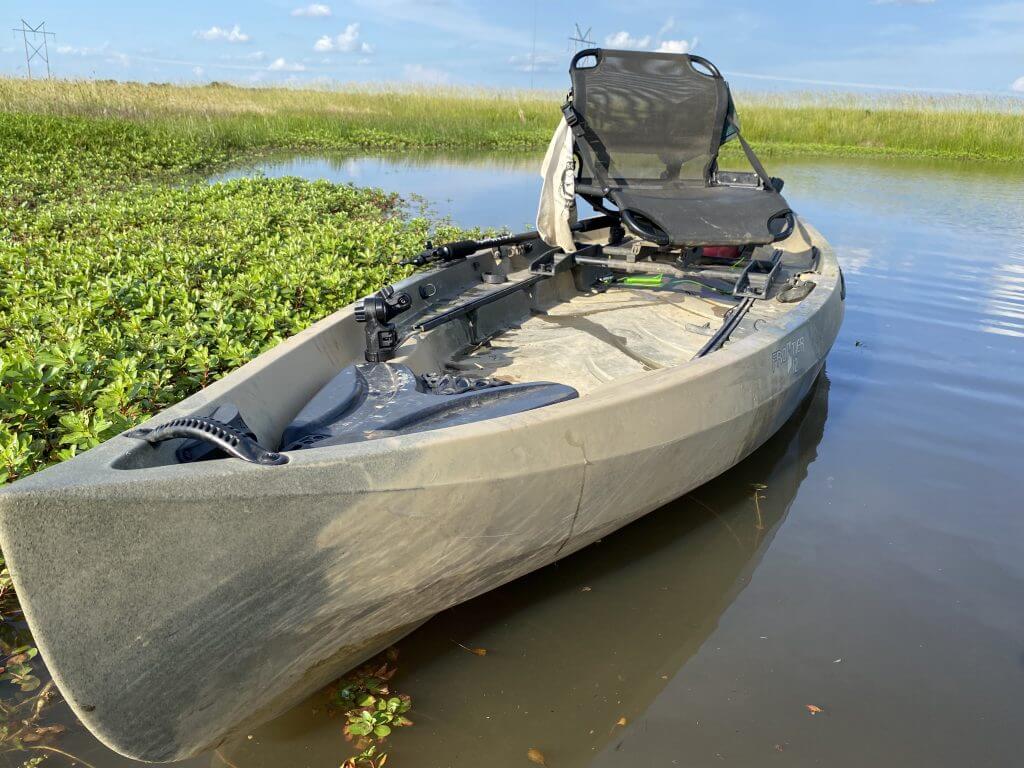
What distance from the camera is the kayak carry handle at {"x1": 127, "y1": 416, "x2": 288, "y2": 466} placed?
5.60 ft

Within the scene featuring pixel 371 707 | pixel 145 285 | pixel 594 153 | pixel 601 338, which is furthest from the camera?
pixel 594 153

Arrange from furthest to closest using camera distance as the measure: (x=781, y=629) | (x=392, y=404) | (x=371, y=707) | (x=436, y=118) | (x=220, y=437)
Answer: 1. (x=436, y=118)
2. (x=781, y=629)
3. (x=392, y=404)
4. (x=371, y=707)
5. (x=220, y=437)

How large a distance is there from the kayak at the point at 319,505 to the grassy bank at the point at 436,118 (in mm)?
12772

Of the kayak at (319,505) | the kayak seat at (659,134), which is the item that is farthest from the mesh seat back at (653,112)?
the kayak at (319,505)

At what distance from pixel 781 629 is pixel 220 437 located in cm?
204

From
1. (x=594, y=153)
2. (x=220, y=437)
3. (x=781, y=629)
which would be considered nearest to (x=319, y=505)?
(x=220, y=437)

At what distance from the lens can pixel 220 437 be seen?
1.73 meters

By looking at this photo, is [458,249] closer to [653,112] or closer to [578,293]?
[578,293]

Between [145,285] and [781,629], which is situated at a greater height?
[145,285]

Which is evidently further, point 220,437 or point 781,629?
point 781,629

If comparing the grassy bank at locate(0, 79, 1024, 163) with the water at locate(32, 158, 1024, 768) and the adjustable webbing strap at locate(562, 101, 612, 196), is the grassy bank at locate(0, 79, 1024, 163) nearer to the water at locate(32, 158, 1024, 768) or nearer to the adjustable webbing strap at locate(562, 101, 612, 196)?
→ the adjustable webbing strap at locate(562, 101, 612, 196)

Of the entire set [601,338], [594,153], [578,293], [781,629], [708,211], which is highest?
[594,153]

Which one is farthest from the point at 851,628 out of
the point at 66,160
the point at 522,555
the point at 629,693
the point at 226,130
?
the point at 226,130

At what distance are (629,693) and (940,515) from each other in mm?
1955
